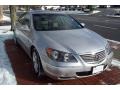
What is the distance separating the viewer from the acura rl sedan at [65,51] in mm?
4477

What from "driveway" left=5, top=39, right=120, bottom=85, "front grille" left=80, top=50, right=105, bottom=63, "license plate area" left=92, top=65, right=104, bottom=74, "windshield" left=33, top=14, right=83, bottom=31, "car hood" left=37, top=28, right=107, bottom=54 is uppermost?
"windshield" left=33, top=14, right=83, bottom=31

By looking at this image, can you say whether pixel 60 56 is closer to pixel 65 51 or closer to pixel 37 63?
pixel 65 51

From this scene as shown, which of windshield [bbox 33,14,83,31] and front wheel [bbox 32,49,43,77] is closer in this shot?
front wheel [bbox 32,49,43,77]

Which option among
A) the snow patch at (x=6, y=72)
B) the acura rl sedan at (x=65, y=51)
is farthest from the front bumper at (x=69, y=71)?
the snow patch at (x=6, y=72)

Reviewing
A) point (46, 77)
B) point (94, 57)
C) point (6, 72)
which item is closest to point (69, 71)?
point (94, 57)

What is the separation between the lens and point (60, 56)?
4.54 metres

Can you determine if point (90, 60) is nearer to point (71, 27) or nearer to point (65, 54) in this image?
point (65, 54)

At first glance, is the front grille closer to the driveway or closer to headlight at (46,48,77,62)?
headlight at (46,48,77,62)

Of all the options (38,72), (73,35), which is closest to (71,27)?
(73,35)

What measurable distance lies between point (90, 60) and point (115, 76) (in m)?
1.09

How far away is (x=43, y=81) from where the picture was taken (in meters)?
5.02

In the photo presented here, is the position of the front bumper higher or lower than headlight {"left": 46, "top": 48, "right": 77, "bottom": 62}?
lower

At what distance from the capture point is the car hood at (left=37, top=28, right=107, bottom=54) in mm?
4648

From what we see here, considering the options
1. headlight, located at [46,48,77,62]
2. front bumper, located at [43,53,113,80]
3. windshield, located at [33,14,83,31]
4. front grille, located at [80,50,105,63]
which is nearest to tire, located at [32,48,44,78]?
front bumper, located at [43,53,113,80]
